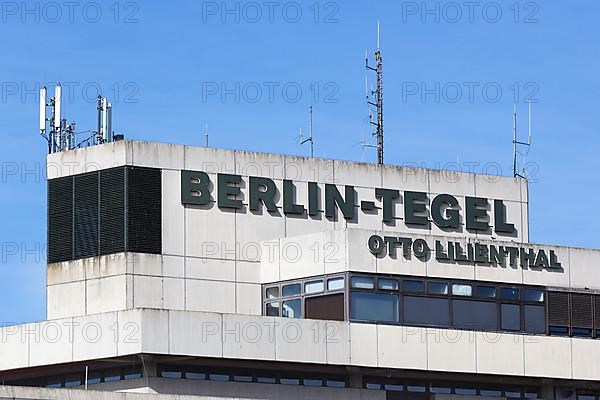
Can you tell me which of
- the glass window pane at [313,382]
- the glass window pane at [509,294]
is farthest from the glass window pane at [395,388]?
the glass window pane at [509,294]

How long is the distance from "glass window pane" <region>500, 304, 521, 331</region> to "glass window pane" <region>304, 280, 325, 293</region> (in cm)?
722

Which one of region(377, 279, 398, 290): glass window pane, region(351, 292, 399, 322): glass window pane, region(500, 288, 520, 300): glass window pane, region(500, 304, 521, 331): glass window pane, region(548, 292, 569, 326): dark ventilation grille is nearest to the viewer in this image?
region(351, 292, 399, 322): glass window pane

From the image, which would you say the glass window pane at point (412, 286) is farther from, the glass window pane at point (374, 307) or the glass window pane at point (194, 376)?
the glass window pane at point (194, 376)

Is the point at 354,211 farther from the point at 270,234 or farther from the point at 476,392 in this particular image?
the point at 476,392

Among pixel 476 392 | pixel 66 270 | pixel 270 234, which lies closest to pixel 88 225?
pixel 66 270

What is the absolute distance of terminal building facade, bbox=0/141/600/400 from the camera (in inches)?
2534

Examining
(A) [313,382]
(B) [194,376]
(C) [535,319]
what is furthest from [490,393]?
(B) [194,376]

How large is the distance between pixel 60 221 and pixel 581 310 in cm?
2035

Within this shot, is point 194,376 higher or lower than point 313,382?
higher

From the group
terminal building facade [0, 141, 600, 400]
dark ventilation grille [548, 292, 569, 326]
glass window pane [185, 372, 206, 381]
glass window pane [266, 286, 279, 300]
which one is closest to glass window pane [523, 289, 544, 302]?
terminal building facade [0, 141, 600, 400]

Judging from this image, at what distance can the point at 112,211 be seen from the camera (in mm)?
66562

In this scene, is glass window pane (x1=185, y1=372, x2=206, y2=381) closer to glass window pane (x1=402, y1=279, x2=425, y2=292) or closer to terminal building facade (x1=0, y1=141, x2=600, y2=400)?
terminal building facade (x1=0, y1=141, x2=600, y2=400)

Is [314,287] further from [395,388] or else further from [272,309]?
[395,388]

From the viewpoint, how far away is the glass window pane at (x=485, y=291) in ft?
224
